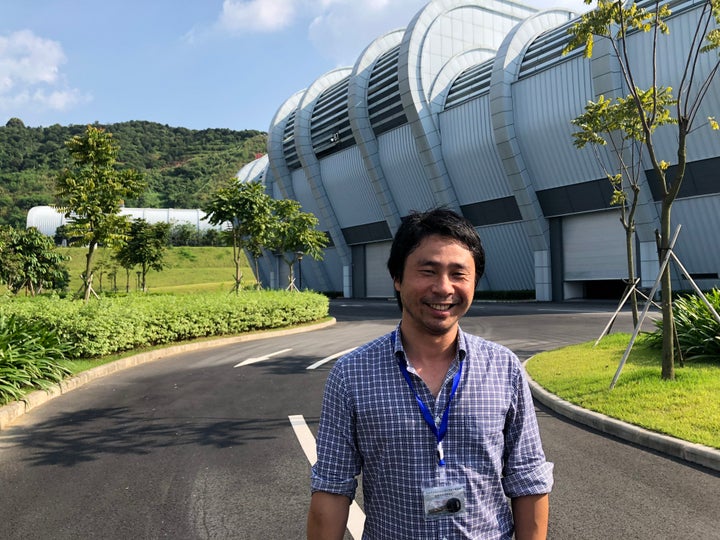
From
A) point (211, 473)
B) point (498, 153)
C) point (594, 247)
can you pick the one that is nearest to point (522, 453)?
point (211, 473)

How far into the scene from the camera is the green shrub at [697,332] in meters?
9.65

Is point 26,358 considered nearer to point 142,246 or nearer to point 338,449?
point 338,449

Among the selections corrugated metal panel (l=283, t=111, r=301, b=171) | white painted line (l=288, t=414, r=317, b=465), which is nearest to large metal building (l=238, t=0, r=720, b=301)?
corrugated metal panel (l=283, t=111, r=301, b=171)

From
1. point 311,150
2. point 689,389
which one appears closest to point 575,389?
point 689,389

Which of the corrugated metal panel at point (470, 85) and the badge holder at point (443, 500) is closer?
the badge holder at point (443, 500)

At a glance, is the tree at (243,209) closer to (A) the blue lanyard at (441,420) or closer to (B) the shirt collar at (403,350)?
(B) the shirt collar at (403,350)

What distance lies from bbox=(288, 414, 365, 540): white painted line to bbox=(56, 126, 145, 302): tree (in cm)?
1375

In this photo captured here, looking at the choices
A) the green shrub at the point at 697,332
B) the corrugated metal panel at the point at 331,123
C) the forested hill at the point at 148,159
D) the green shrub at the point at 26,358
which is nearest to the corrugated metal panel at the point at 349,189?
the corrugated metal panel at the point at 331,123

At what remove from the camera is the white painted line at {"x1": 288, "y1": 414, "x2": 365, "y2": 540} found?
13.3 ft

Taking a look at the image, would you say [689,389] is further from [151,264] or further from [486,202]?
[151,264]

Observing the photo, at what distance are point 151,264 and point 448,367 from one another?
41.1 m

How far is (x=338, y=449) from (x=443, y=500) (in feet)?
1.20

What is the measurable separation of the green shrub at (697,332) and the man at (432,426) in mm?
8491

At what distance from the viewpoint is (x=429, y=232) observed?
1.98 metres
